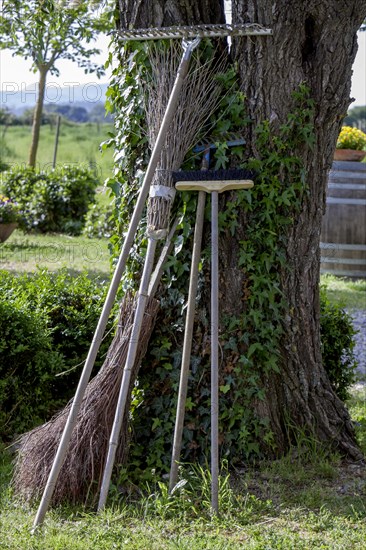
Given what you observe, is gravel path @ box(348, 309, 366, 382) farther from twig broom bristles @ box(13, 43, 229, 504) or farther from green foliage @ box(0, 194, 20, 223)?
green foliage @ box(0, 194, 20, 223)

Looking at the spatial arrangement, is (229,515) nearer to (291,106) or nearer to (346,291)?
(291,106)

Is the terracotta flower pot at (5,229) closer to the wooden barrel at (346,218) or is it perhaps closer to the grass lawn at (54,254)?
the grass lawn at (54,254)

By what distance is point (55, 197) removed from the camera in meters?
13.5

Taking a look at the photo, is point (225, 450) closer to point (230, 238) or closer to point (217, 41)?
point (230, 238)

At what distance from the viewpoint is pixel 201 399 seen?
3.97 m

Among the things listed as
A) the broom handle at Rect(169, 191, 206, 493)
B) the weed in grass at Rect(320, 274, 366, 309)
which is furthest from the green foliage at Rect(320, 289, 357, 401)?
the weed in grass at Rect(320, 274, 366, 309)

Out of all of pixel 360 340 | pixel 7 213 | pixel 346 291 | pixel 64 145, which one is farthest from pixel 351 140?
pixel 64 145

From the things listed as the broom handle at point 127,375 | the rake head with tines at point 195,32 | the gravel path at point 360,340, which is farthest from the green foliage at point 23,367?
the gravel path at point 360,340

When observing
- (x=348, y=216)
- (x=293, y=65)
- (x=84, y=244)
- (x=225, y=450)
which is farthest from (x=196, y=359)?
(x=84, y=244)

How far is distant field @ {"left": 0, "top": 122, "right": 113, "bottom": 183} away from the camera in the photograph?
64.0ft

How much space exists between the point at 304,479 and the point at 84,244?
8673mm

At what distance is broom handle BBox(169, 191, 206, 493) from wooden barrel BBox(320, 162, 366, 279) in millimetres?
6711

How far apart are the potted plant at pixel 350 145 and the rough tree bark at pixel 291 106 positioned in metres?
6.44

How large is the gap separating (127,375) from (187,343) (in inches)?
12.5
